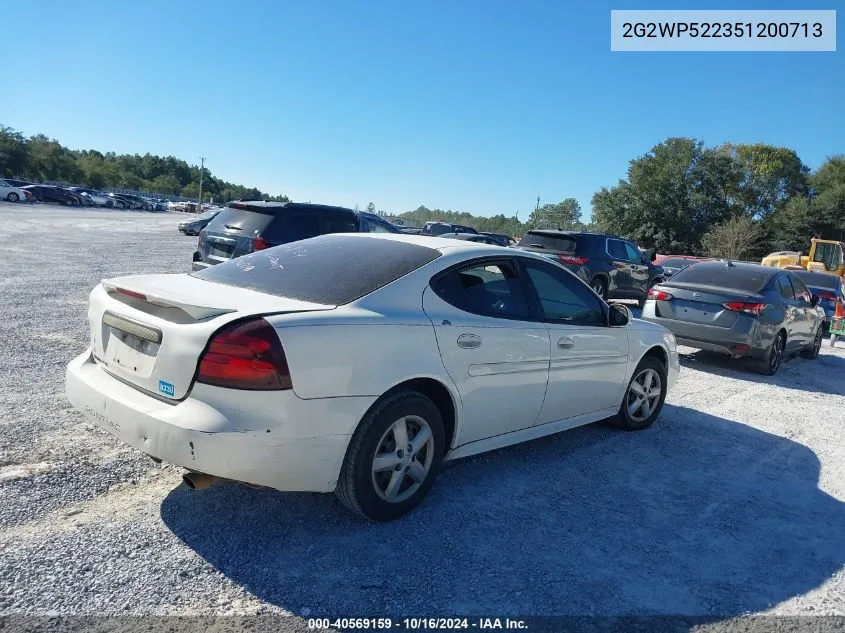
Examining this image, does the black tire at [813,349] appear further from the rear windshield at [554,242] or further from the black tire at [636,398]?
the black tire at [636,398]

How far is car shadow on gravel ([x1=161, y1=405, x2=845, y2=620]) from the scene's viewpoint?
2.87 m

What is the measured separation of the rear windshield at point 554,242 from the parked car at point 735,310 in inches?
179

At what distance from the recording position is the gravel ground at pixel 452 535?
9.06ft

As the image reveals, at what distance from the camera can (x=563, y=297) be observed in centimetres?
467

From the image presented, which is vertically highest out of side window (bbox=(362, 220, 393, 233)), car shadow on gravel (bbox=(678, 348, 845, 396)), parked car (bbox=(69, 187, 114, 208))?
parked car (bbox=(69, 187, 114, 208))

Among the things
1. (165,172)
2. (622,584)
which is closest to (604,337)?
(622,584)

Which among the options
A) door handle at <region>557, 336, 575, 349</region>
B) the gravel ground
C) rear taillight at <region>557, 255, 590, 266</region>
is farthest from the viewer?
rear taillight at <region>557, 255, 590, 266</region>

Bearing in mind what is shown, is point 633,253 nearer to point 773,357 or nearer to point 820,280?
point 820,280

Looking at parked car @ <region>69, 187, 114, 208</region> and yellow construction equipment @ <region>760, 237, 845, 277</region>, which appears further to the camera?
parked car @ <region>69, 187, 114, 208</region>

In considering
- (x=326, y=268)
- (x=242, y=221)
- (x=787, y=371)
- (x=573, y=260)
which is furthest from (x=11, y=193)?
(x=326, y=268)

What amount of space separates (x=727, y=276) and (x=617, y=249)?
5.80 metres

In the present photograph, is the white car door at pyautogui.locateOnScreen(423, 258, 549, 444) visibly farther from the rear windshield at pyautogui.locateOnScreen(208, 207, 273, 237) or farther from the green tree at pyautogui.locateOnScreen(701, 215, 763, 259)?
the green tree at pyautogui.locateOnScreen(701, 215, 763, 259)

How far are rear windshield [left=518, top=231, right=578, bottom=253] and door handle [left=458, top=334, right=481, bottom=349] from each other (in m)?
10.7

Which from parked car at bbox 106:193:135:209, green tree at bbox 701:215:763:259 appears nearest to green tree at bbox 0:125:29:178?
parked car at bbox 106:193:135:209
